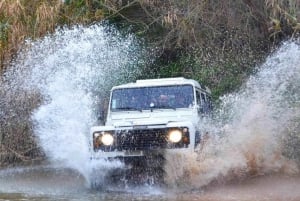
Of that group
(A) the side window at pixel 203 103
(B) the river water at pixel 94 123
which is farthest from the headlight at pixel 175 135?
(A) the side window at pixel 203 103

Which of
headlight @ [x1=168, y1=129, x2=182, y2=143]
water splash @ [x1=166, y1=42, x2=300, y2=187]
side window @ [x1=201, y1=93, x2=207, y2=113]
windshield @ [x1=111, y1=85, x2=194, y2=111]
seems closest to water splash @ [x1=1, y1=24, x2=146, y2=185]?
windshield @ [x1=111, y1=85, x2=194, y2=111]

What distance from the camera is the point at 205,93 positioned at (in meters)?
11.5

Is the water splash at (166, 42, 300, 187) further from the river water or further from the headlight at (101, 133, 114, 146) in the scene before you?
the headlight at (101, 133, 114, 146)

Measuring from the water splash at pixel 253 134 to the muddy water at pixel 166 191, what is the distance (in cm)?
18

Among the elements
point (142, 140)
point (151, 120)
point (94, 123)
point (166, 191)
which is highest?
point (94, 123)

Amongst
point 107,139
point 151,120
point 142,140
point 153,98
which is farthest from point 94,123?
point 142,140

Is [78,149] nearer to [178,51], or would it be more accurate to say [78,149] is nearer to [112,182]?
[112,182]

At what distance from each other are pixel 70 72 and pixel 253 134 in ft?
18.4

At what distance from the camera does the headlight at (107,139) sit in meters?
9.27

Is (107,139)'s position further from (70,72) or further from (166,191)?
(70,72)

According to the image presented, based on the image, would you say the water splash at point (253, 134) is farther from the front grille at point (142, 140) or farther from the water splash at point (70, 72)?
the water splash at point (70, 72)

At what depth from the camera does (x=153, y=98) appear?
1048 centimetres

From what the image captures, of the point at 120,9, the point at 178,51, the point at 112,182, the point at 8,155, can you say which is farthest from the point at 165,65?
the point at 112,182

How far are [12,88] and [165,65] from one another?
3.72 metres
